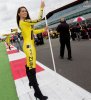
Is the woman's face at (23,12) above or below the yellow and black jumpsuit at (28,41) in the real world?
above

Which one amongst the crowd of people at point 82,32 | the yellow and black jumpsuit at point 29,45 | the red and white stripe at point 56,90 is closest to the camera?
the yellow and black jumpsuit at point 29,45

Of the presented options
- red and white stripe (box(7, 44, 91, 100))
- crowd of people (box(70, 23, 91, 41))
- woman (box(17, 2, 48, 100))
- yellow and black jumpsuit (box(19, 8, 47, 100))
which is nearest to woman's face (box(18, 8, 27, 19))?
woman (box(17, 2, 48, 100))

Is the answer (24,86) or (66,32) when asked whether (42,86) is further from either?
(66,32)

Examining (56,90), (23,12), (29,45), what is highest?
(23,12)

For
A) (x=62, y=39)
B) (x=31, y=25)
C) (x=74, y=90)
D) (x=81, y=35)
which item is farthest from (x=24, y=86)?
(x=81, y=35)

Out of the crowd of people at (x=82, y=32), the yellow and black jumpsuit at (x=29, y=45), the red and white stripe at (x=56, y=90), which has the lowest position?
the red and white stripe at (x=56, y=90)

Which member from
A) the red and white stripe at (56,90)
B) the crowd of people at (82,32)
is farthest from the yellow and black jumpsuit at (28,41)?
the crowd of people at (82,32)

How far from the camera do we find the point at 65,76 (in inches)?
234

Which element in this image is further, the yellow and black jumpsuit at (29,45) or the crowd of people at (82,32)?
the crowd of people at (82,32)

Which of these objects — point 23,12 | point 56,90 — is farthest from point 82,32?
point 23,12

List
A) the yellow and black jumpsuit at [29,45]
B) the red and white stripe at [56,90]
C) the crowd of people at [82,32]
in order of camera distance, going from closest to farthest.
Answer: the yellow and black jumpsuit at [29,45] → the red and white stripe at [56,90] → the crowd of people at [82,32]

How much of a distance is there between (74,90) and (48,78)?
1.55 metres

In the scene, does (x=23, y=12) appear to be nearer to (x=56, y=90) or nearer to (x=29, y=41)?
(x=29, y=41)

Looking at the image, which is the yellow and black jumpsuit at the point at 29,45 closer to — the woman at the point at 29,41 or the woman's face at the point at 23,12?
the woman at the point at 29,41
